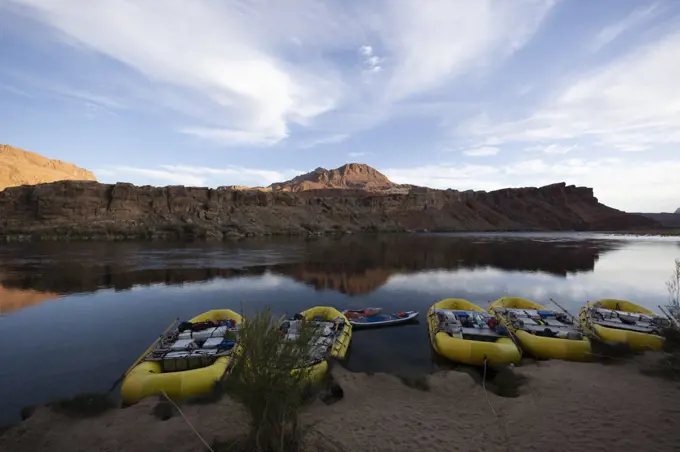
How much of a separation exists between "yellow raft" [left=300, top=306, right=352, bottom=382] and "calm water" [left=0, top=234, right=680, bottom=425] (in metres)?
0.61

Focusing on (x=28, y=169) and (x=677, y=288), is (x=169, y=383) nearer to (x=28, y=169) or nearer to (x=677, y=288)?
(x=677, y=288)

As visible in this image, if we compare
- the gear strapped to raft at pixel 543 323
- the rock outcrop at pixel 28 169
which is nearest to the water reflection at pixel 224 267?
the gear strapped to raft at pixel 543 323

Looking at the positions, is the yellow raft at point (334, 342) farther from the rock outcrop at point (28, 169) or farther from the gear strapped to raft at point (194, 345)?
the rock outcrop at point (28, 169)

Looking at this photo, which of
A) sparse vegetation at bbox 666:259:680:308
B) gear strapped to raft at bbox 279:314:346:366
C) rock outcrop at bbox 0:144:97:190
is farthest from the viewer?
rock outcrop at bbox 0:144:97:190

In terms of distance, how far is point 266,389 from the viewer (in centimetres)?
477

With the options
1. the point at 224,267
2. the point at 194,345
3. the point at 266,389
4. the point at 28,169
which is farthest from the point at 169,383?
the point at 28,169

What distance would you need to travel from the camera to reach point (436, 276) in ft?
93.8

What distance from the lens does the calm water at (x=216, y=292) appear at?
37.9ft

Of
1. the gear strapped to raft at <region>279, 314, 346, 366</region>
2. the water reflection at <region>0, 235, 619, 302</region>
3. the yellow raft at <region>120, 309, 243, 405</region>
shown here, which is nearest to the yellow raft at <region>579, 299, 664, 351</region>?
the gear strapped to raft at <region>279, 314, 346, 366</region>

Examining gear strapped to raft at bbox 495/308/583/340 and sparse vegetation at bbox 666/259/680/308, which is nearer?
sparse vegetation at bbox 666/259/680/308

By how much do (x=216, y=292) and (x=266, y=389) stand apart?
19.2 m

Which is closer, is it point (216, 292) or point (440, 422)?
point (440, 422)

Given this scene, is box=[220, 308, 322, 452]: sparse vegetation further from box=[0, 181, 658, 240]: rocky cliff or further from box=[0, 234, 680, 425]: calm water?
box=[0, 181, 658, 240]: rocky cliff

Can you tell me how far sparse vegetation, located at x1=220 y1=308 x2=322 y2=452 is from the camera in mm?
4766
